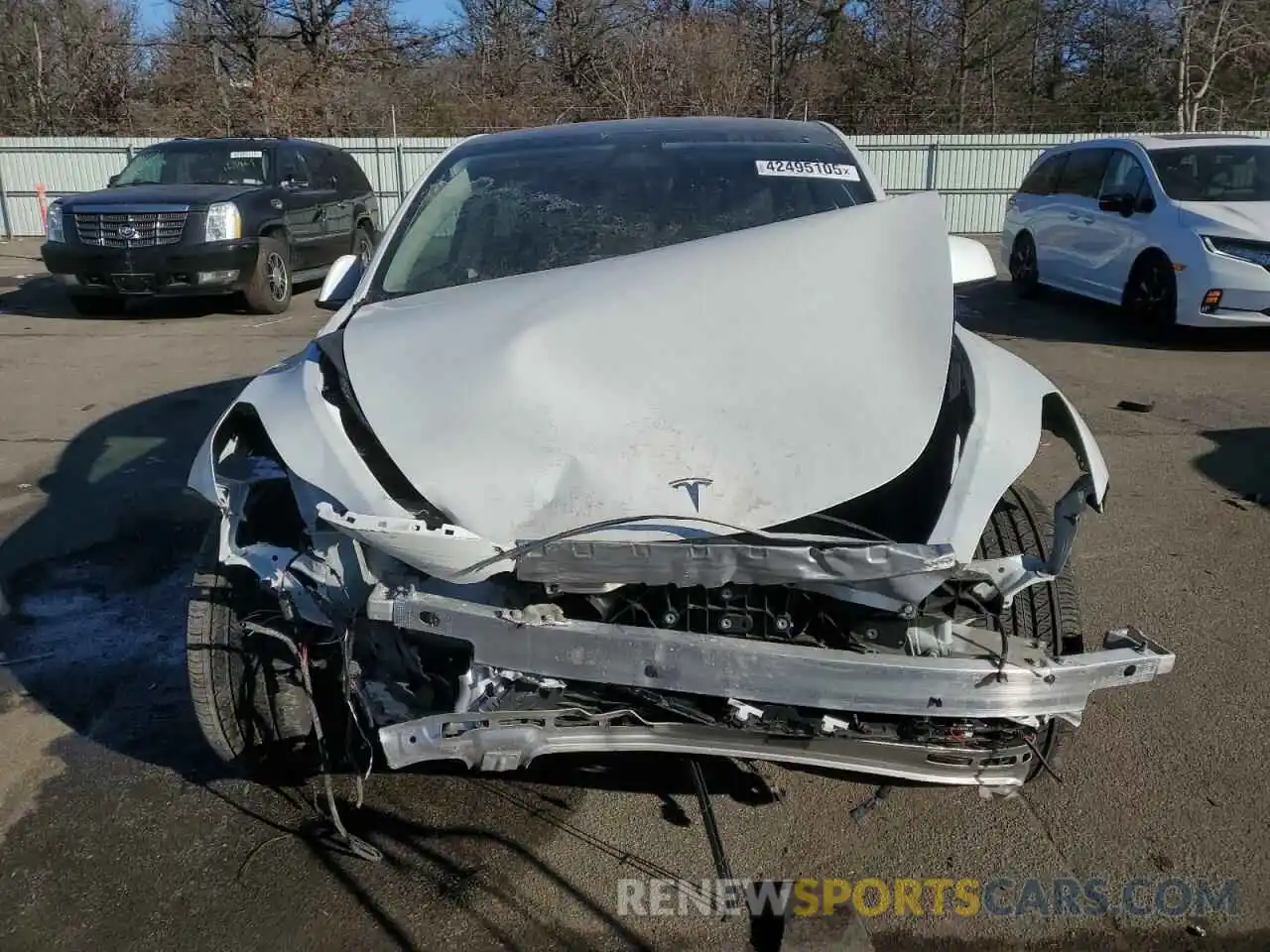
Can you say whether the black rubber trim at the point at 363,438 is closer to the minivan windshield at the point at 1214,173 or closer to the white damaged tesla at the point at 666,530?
the white damaged tesla at the point at 666,530

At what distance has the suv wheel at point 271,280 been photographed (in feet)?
35.9

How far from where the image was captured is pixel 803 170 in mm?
4016

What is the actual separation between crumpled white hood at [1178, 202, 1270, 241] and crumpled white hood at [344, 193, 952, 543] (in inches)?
267

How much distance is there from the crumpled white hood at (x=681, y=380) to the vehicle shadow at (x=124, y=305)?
943 centimetres

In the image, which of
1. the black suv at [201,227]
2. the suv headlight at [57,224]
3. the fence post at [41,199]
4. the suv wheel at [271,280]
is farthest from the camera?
the fence post at [41,199]

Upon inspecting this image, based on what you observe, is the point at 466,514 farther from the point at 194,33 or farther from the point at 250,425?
the point at 194,33

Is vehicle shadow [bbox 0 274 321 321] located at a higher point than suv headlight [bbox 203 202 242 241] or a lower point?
lower

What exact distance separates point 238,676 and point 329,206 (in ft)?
35.5

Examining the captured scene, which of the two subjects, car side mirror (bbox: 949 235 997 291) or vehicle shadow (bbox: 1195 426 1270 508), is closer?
car side mirror (bbox: 949 235 997 291)

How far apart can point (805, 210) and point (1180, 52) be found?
2632 cm

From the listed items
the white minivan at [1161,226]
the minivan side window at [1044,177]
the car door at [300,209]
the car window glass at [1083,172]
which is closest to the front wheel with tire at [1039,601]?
the white minivan at [1161,226]

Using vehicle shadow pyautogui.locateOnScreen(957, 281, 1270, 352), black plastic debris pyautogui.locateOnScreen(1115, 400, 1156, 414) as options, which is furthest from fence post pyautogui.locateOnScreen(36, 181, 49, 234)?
black plastic debris pyautogui.locateOnScreen(1115, 400, 1156, 414)

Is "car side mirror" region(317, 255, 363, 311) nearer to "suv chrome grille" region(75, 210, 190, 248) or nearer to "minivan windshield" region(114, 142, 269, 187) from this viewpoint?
"suv chrome grille" region(75, 210, 190, 248)

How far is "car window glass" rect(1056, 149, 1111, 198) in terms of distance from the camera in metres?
10.3
